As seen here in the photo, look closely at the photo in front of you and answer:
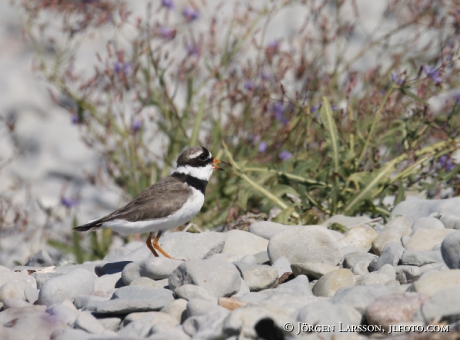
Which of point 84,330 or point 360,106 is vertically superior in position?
point 360,106

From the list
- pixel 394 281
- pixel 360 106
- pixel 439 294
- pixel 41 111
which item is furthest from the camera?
pixel 41 111

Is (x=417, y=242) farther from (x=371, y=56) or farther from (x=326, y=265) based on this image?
(x=371, y=56)

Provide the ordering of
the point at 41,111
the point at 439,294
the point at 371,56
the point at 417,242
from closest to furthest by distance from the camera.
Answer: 1. the point at 439,294
2. the point at 417,242
3. the point at 41,111
4. the point at 371,56

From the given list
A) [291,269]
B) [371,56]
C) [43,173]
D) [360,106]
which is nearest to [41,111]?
[43,173]

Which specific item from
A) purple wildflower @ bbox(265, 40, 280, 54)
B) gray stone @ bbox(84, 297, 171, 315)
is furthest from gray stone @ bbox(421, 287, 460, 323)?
purple wildflower @ bbox(265, 40, 280, 54)

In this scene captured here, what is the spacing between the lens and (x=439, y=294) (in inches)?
122

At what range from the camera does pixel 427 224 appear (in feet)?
15.8

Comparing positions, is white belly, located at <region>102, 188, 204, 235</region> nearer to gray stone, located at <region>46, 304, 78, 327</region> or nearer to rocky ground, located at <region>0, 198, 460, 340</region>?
rocky ground, located at <region>0, 198, 460, 340</region>

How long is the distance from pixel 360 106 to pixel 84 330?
10.4ft

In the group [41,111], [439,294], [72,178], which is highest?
[439,294]

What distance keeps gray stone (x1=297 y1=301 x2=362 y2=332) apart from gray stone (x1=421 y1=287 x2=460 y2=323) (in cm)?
32

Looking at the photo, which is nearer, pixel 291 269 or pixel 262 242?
pixel 291 269

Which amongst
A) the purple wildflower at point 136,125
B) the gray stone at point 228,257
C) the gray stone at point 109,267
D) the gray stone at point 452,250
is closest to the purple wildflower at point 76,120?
the purple wildflower at point 136,125

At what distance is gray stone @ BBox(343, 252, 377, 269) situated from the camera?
4.36 metres
